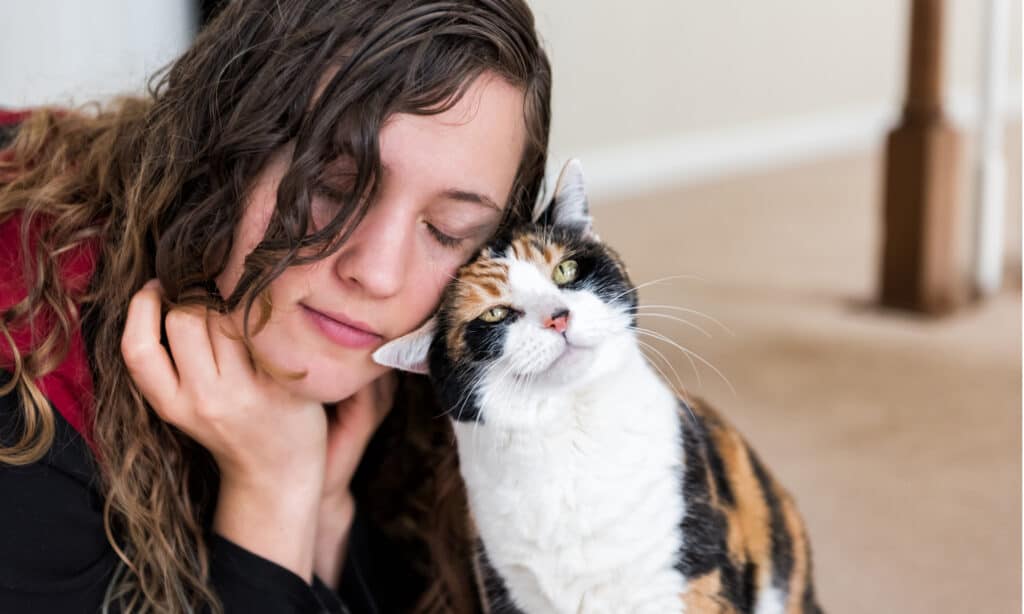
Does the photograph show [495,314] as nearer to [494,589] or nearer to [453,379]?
[453,379]

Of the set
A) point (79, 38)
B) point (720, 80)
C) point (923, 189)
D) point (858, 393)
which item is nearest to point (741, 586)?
point (858, 393)

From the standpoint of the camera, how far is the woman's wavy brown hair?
879 millimetres

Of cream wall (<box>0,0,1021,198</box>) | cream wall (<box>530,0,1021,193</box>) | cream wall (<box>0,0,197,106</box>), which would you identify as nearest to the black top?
cream wall (<box>0,0,197,106</box>)

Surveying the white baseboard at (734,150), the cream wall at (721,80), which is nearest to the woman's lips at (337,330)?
the cream wall at (721,80)

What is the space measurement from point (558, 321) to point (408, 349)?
0.15 meters

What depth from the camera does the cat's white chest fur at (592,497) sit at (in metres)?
0.92

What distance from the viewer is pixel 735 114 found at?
3.99 m

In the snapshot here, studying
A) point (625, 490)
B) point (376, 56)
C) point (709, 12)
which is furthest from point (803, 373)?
point (709, 12)

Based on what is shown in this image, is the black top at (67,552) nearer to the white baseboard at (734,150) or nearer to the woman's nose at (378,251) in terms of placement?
the woman's nose at (378,251)

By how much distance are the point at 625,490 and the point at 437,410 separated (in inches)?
14.3

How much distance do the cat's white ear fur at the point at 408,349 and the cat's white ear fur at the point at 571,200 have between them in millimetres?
168

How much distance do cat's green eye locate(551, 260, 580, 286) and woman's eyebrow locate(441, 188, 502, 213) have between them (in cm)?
8

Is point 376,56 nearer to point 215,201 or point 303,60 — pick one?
point 303,60

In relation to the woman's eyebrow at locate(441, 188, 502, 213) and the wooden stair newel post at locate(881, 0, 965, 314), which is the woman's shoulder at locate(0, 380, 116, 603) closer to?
the woman's eyebrow at locate(441, 188, 502, 213)
